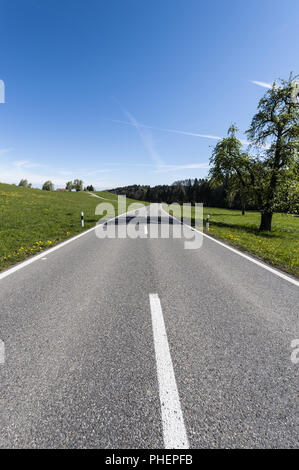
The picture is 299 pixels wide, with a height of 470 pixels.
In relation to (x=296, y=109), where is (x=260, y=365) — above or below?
below

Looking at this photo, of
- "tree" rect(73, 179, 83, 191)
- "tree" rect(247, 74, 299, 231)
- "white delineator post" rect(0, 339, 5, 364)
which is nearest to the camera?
"white delineator post" rect(0, 339, 5, 364)

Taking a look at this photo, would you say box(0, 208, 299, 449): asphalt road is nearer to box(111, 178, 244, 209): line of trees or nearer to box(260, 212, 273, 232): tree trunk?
box(260, 212, 273, 232): tree trunk

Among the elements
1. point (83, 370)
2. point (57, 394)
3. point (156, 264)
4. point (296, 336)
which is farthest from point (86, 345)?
point (156, 264)

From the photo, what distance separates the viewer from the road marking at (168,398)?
154 cm

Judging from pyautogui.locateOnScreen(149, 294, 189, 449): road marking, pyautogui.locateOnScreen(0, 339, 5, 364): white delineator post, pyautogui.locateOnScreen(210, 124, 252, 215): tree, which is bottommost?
pyautogui.locateOnScreen(149, 294, 189, 449): road marking

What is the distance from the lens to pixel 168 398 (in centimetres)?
186

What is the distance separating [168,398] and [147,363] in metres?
0.47

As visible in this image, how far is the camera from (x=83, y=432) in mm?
1587

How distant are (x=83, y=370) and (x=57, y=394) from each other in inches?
12.6

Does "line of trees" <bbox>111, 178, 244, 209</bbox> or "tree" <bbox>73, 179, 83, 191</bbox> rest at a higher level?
"tree" <bbox>73, 179, 83, 191</bbox>

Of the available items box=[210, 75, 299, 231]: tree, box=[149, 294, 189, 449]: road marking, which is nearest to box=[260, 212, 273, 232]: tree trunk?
box=[210, 75, 299, 231]: tree

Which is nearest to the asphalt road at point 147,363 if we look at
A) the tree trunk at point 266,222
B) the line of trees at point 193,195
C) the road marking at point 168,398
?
the road marking at point 168,398

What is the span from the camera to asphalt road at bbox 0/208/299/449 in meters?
1.60
